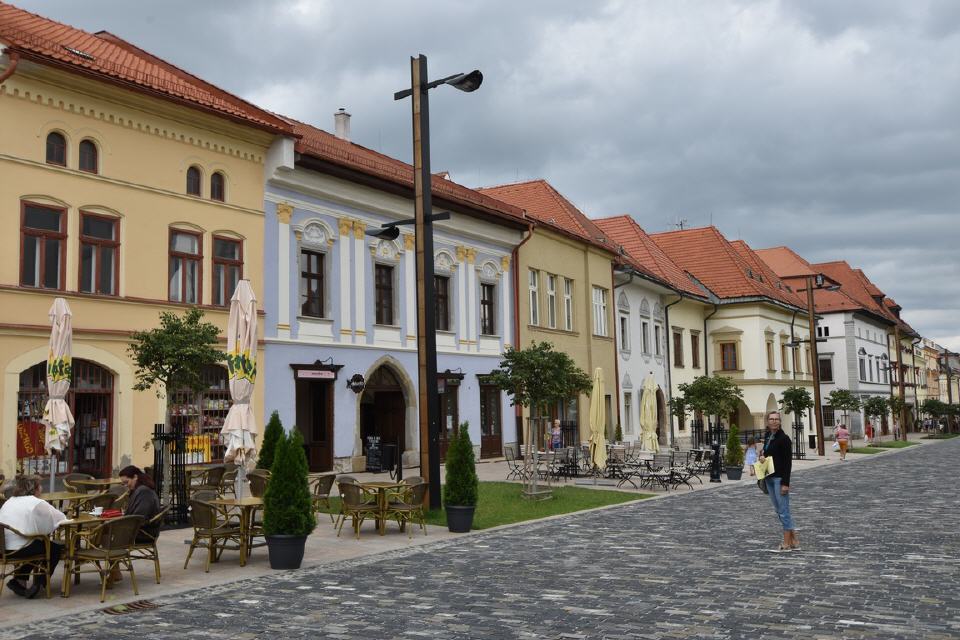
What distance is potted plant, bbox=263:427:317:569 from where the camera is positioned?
33.3 ft

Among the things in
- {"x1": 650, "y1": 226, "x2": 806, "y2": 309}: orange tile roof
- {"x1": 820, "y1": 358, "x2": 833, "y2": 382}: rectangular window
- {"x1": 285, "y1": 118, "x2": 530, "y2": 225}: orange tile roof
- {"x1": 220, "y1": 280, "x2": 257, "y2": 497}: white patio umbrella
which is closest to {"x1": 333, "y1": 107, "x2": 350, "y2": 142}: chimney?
{"x1": 285, "y1": 118, "x2": 530, "y2": 225}: orange tile roof

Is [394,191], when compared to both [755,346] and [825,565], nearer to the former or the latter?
[825,565]

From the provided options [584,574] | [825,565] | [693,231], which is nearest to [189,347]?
[584,574]

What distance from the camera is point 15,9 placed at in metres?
19.5

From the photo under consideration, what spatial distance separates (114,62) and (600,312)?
862 inches

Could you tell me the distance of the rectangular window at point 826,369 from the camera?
6450 centimetres

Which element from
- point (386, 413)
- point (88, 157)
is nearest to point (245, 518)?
point (88, 157)

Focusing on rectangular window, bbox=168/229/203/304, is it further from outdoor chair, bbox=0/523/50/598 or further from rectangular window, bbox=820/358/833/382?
rectangular window, bbox=820/358/833/382

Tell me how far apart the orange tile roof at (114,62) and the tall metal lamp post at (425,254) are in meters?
6.31

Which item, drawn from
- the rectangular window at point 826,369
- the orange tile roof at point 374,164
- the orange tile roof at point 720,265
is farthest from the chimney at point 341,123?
the rectangular window at point 826,369

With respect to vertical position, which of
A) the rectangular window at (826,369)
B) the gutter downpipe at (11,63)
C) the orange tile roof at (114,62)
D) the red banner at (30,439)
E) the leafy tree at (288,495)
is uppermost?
the orange tile roof at (114,62)

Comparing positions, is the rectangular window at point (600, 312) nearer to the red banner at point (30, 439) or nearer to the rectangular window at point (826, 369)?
the red banner at point (30, 439)

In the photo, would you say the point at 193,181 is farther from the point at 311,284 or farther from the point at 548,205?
the point at 548,205

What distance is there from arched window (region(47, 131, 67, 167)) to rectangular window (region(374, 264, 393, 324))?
30.2 feet
